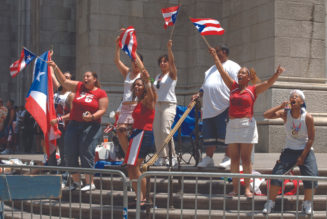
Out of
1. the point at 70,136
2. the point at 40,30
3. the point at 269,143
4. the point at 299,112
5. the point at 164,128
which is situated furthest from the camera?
the point at 40,30

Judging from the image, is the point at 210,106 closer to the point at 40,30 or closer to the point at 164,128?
the point at 164,128

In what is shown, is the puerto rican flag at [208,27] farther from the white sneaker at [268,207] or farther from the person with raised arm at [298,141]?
the white sneaker at [268,207]

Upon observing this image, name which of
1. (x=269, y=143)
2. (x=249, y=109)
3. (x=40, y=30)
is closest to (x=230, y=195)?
(x=249, y=109)

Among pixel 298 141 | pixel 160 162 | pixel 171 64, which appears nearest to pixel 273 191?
pixel 298 141

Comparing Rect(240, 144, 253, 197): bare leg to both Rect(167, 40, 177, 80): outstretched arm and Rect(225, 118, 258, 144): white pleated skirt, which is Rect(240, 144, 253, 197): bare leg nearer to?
Rect(225, 118, 258, 144): white pleated skirt

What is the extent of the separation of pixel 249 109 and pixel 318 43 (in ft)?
20.3

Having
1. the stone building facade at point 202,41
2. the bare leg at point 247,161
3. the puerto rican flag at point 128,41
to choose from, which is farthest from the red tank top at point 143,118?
the stone building facade at point 202,41

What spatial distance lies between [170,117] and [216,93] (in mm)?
814

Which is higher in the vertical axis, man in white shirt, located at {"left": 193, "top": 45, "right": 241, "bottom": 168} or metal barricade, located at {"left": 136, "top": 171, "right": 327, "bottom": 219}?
man in white shirt, located at {"left": 193, "top": 45, "right": 241, "bottom": 168}

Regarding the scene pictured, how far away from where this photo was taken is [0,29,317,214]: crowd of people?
26.0ft

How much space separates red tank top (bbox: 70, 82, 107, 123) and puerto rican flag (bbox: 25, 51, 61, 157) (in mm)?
541

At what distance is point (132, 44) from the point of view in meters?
9.44

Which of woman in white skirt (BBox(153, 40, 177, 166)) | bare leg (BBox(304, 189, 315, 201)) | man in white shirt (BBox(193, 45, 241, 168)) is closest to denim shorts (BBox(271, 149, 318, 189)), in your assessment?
bare leg (BBox(304, 189, 315, 201))

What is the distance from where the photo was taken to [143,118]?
8.09 meters
